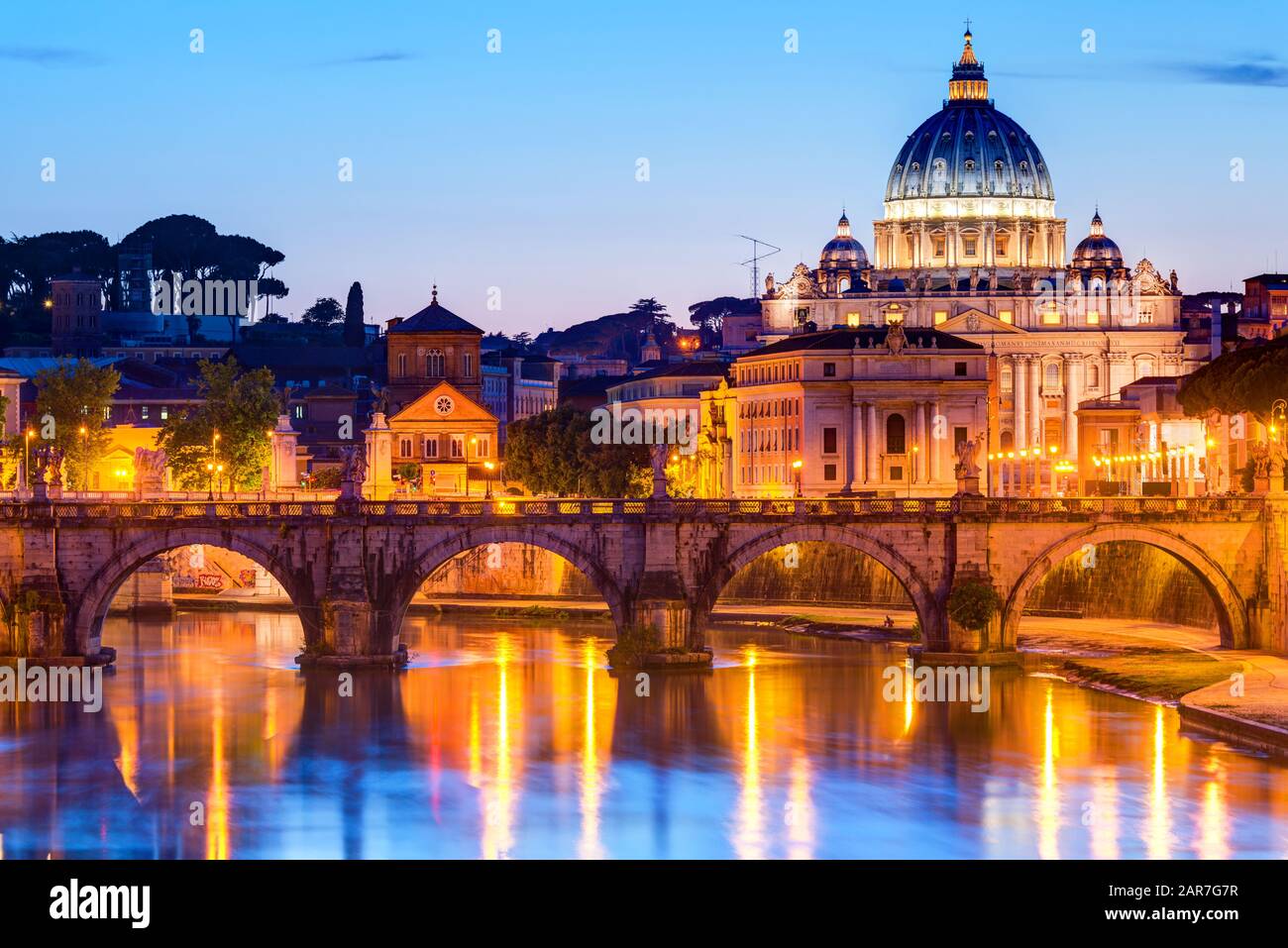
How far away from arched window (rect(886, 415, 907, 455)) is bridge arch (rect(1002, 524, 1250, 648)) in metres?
63.5

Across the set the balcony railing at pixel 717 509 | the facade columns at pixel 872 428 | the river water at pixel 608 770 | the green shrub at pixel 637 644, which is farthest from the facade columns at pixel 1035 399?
the green shrub at pixel 637 644

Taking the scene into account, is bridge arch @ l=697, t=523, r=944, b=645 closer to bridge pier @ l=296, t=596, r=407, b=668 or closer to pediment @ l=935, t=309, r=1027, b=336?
bridge pier @ l=296, t=596, r=407, b=668

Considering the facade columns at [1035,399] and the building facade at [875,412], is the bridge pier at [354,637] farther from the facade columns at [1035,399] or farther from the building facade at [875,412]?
the facade columns at [1035,399]

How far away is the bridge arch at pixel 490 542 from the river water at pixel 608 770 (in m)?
1.95

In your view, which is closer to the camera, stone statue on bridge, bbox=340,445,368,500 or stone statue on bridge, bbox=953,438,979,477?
stone statue on bridge, bbox=340,445,368,500

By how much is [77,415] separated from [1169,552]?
68.5 m

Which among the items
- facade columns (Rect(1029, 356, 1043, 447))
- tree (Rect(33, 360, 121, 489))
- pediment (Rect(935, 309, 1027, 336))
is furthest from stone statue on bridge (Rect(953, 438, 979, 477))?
facade columns (Rect(1029, 356, 1043, 447))

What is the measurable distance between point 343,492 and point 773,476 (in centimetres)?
6753

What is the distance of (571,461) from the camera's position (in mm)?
142250

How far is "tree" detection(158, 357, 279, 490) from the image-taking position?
405 feet

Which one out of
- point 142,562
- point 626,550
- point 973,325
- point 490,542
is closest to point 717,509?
point 626,550

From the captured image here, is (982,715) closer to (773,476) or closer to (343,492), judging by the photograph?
(343,492)

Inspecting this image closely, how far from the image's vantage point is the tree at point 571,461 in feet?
452

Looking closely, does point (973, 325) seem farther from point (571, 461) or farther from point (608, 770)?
point (608, 770)
